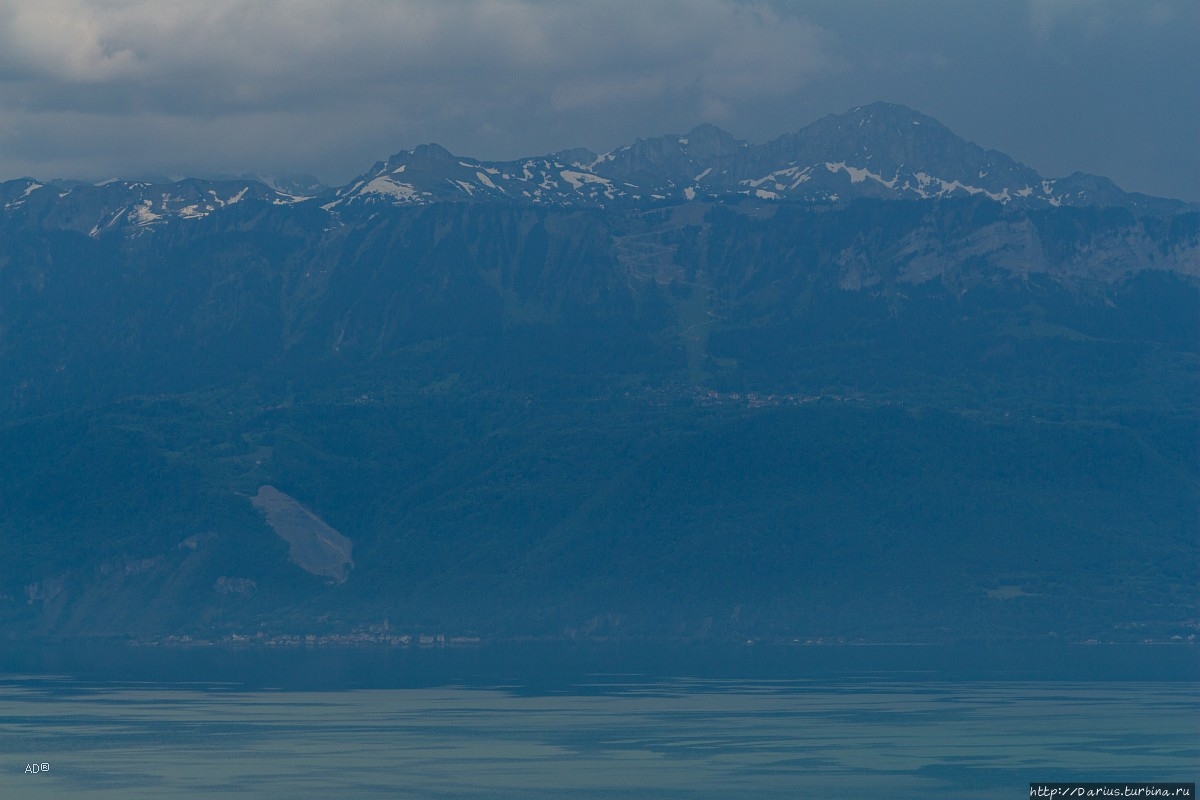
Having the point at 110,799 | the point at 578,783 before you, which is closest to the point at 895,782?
the point at 578,783

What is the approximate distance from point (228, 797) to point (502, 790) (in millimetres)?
Answer: 21408

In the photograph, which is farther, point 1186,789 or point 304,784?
point 304,784

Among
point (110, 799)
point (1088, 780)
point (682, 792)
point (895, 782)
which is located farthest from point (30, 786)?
point (1088, 780)

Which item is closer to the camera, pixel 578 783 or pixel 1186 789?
pixel 1186 789

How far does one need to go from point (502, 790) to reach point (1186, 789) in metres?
52.6

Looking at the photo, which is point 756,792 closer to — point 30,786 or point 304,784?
point 304,784

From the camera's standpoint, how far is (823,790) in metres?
194

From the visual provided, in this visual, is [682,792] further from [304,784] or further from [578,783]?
[304,784]

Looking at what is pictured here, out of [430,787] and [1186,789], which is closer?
[1186,789]

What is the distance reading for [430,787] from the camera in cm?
19712

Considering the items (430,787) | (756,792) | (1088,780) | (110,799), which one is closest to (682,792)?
(756,792)

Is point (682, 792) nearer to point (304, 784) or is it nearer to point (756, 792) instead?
point (756, 792)

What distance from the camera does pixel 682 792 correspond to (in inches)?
7662

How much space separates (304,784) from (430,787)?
10351 mm
